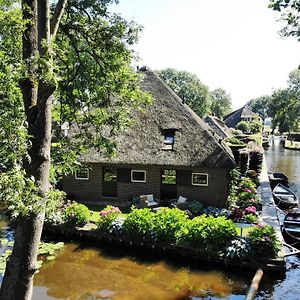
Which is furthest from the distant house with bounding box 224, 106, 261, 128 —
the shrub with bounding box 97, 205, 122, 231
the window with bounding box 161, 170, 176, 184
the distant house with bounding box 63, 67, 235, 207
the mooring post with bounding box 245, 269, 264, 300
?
the mooring post with bounding box 245, 269, 264, 300

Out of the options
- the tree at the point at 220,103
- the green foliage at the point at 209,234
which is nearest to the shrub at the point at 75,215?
the green foliage at the point at 209,234

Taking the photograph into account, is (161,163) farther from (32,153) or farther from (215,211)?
(32,153)

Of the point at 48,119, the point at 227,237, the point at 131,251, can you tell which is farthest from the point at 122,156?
the point at 48,119

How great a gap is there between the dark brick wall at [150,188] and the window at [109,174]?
33 centimetres

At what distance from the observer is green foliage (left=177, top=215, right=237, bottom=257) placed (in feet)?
48.3

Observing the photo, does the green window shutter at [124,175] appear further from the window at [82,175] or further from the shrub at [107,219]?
the shrub at [107,219]

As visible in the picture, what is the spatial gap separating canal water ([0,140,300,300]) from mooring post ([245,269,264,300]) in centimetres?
36

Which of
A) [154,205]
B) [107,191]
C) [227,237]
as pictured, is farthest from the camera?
[107,191]

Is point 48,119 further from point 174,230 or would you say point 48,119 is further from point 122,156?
point 122,156

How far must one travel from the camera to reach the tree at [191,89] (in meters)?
79.5

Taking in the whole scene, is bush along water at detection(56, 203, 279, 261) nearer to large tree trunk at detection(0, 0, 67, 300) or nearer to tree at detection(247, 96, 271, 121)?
large tree trunk at detection(0, 0, 67, 300)

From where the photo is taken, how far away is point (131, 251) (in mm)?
16328

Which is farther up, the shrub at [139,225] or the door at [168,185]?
the door at [168,185]

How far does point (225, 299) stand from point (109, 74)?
8.63 meters
